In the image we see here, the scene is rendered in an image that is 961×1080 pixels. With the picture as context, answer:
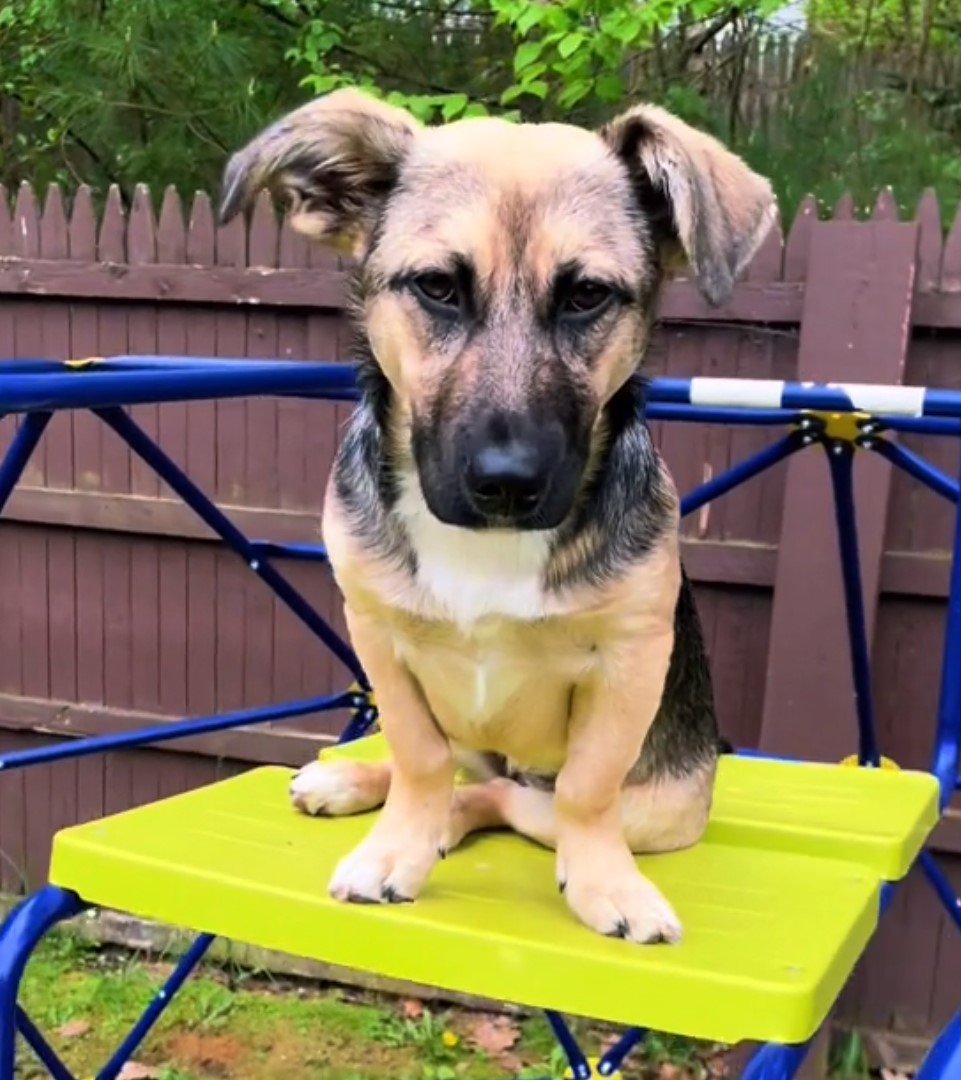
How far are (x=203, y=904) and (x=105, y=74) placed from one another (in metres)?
3.18

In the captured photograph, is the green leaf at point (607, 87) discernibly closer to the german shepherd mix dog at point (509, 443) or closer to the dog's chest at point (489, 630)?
the german shepherd mix dog at point (509, 443)

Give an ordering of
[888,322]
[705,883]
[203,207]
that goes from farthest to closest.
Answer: [203,207], [888,322], [705,883]

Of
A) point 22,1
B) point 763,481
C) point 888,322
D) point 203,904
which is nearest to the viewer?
point 203,904

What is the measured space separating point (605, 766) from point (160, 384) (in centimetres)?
68

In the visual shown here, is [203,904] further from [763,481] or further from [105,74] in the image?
[105,74]

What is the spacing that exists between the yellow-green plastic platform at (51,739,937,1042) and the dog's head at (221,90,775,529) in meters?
0.45

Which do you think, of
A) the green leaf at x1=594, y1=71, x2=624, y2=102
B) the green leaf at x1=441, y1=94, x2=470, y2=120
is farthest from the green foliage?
the green leaf at x1=441, y1=94, x2=470, y2=120

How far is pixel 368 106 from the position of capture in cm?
160

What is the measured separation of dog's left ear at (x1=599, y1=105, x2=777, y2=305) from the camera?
1.42 metres

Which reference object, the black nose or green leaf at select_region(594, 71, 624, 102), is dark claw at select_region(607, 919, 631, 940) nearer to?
the black nose

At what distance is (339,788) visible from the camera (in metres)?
1.88

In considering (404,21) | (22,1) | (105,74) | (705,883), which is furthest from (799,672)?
(22,1)

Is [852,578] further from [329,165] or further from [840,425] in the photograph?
[329,165]

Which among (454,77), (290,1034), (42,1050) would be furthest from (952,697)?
(454,77)
